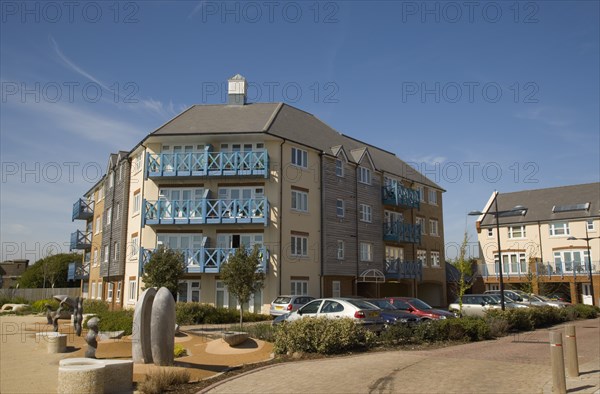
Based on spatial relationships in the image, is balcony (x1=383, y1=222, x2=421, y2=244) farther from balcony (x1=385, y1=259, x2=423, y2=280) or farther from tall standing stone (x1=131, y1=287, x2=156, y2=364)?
tall standing stone (x1=131, y1=287, x2=156, y2=364)

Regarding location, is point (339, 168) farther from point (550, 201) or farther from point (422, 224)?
point (550, 201)

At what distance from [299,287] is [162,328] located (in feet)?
59.6

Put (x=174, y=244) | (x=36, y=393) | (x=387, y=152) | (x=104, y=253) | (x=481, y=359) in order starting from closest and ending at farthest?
1. (x=36, y=393)
2. (x=481, y=359)
3. (x=174, y=244)
4. (x=104, y=253)
5. (x=387, y=152)

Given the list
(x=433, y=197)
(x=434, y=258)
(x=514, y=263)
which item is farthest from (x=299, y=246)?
(x=514, y=263)

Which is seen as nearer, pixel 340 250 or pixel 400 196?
pixel 340 250

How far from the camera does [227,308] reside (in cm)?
2714

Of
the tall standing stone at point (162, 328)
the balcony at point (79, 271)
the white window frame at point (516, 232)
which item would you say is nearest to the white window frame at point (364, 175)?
the white window frame at point (516, 232)

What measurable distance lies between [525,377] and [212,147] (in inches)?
881

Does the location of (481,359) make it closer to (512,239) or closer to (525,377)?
(525,377)

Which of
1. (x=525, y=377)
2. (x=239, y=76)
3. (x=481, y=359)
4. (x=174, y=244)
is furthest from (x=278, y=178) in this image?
(x=525, y=377)

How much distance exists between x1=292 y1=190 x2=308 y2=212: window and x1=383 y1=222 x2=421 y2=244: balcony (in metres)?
8.40

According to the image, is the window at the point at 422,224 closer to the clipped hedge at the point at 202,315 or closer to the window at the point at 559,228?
the window at the point at 559,228

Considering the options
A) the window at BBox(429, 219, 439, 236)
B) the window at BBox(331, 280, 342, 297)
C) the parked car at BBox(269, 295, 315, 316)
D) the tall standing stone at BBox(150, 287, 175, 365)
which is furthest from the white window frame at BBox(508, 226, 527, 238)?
the tall standing stone at BBox(150, 287, 175, 365)

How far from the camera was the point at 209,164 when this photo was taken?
28.7 m
